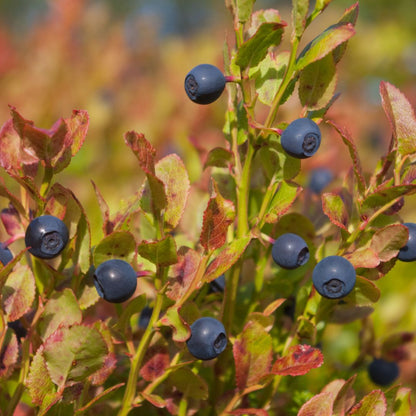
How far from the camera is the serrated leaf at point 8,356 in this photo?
66 centimetres

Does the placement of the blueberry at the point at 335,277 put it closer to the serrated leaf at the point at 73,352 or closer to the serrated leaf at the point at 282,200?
the serrated leaf at the point at 282,200

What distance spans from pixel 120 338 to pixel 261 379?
175 mm

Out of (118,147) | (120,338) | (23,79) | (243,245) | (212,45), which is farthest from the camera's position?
(212,45)

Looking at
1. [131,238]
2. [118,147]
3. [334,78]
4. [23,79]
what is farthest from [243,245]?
[23,79]

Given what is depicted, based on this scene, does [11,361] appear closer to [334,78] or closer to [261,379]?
[261,379]


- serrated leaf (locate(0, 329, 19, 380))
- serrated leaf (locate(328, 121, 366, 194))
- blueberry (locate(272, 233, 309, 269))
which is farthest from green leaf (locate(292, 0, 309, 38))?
serrated leaf (locate(0, 329, 19, 380))

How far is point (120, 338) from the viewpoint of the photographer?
73cm

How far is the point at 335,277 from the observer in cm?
65

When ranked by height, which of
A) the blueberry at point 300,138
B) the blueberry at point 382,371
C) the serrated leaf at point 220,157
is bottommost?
the blueberry at point 382,371

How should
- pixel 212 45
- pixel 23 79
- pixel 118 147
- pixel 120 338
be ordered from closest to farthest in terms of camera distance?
pixel 120 338, pixel 118 147, pixel 23 79, pixel 212 45

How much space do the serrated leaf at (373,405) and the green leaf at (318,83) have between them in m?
0.32

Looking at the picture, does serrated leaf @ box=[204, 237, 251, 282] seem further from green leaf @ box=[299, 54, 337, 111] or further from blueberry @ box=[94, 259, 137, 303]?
green leaf @ box=[299, 54, 337, 111]

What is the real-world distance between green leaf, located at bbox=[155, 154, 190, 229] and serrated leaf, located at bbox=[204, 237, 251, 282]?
2.4 inches

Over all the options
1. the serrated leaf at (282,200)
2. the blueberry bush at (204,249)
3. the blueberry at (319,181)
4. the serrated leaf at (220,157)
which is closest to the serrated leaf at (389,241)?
the blueberry bush at (204,249)
